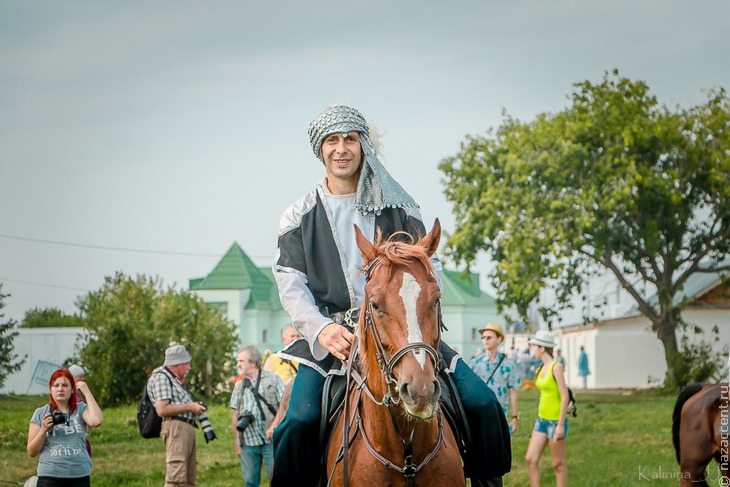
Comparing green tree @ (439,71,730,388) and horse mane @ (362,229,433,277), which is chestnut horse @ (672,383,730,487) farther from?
green tree @ (439,71,730,388)

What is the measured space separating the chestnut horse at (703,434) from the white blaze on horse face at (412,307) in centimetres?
650

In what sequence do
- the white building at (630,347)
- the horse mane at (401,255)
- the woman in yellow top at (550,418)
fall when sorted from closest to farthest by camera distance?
1. the horse mane at (401,255)
2. the woman in yellow top at (550,418)
3. the white building at (630,347)

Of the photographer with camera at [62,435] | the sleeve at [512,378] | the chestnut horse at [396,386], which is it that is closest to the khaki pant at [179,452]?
the photographer with camera at [62,435]

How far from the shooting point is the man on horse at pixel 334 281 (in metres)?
5.85

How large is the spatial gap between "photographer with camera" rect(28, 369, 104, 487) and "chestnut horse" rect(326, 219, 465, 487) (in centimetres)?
467

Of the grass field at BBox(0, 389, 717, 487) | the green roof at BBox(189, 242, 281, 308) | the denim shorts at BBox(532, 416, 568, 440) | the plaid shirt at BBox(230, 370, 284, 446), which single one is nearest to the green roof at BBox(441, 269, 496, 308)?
the green roof at BBox(189, 242, 281, 308)

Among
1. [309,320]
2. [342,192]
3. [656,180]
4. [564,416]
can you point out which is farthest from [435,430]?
[656,180]

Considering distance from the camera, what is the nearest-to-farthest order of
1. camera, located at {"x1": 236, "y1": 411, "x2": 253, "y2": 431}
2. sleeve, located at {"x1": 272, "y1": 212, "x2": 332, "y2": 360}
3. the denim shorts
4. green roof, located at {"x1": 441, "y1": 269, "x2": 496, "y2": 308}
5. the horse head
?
the horse head
sleeve, located at {"x1": 272, "y1": 212, "x2": 332, "y2": 360}
camera, located at {"x1": 236, "y1": 411, "x2": 253, "y2": 431}
the denim shorts
green roof, located at {"x1": 441, "y1": 269, "x2": 496, "y2": 308}

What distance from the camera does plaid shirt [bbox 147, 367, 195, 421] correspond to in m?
12.0

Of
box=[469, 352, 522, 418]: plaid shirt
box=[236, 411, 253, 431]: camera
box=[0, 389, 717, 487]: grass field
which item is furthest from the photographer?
box=[0, 389, 717, 487]: grass field

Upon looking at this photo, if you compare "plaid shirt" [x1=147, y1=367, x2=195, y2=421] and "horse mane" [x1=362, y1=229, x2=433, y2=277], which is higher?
"horse mane" [x1=362, y1=229, x2=433, y2=277]

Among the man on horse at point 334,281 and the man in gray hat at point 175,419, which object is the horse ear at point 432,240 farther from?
the man in gray hat at point 175,419

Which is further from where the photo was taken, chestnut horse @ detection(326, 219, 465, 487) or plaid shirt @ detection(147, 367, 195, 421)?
plaid shirt @ detection(147, 367, 195, 421)

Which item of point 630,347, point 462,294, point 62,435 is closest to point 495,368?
point 62,435
